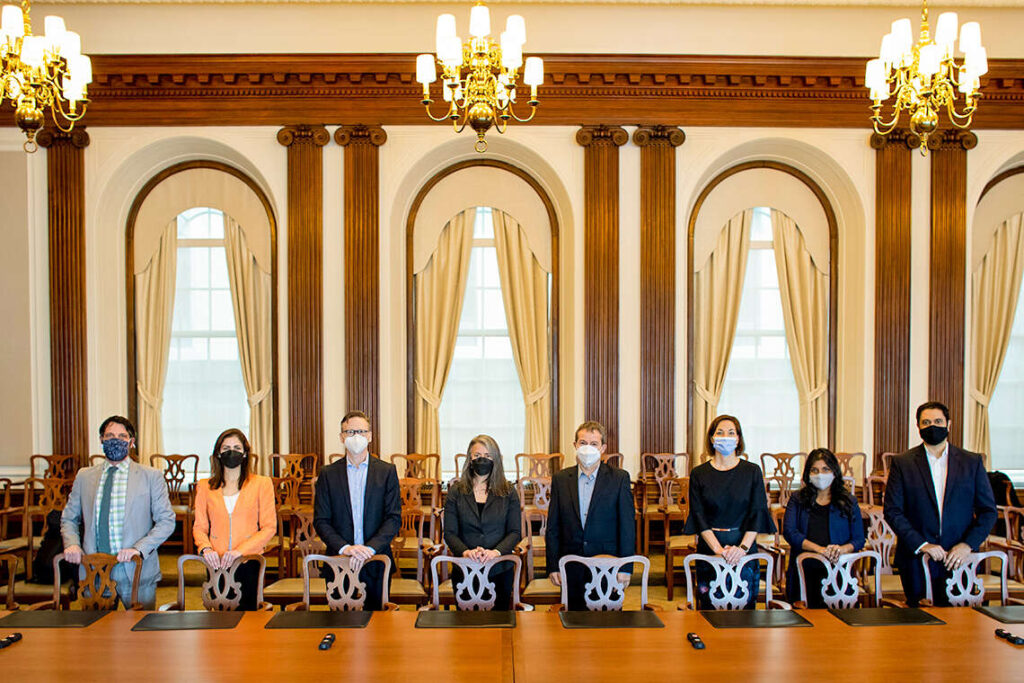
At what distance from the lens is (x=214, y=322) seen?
8.20m

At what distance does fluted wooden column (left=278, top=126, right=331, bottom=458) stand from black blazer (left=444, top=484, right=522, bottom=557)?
3749 millimetres

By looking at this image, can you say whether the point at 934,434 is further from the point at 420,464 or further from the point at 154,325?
the point at 154,325

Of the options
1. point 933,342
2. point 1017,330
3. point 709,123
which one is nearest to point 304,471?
point 709,123

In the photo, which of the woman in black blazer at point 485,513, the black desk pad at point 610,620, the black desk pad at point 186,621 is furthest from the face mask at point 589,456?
the black desk pad at point 186,621

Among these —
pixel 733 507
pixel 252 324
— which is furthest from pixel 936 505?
pixel 252 324

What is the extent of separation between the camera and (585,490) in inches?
166

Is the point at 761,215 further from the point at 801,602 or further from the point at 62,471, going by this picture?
the point at 62,471

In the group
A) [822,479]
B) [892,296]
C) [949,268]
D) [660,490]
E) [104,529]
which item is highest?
[949,268]

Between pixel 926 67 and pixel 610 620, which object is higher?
pixel 926 67

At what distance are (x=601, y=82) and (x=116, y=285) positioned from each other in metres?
5.53

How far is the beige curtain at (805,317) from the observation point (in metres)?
8.12

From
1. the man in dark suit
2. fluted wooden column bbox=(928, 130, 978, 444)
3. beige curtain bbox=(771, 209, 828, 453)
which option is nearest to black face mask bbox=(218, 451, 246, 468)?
the man in dark suit

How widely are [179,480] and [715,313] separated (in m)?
5.84

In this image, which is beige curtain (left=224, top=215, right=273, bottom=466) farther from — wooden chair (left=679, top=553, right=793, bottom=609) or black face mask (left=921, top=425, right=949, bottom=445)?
black face mask (left=921, top=425, right=949, bottom=445)
